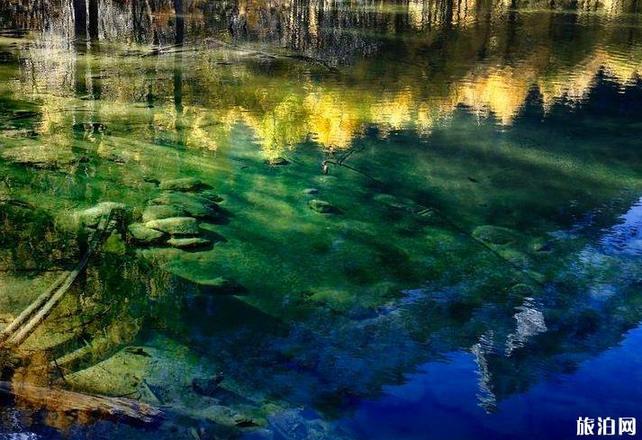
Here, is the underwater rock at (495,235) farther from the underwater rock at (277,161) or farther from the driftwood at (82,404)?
the driftwood at (82,404)

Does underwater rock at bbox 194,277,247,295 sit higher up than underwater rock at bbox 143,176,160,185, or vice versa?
underwater rock at bbox 143,176,160,185

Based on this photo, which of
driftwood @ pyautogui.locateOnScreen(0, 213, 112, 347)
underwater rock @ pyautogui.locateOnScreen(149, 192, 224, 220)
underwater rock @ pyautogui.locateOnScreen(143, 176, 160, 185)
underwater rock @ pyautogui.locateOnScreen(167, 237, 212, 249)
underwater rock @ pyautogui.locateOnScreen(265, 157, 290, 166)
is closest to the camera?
driftwood @ pyautogui.locateOnScreen(0, 213, 112, 347)

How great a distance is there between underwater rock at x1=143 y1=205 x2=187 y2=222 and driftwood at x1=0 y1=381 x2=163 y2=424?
1.83 metres

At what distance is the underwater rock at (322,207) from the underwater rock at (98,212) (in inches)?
55.1

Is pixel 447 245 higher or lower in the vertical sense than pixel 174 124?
lower

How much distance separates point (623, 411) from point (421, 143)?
3.93m

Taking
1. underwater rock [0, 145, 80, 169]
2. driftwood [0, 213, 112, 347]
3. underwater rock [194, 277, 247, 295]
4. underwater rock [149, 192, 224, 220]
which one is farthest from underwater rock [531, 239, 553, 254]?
underwater rock [0, 145, 80, 169]

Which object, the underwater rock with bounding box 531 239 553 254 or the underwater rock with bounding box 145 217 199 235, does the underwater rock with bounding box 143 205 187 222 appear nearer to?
the underwater rock with bounding box 145 217 199 235

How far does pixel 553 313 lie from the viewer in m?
→ 3.83

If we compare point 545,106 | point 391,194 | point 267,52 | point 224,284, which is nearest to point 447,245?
point 391,194

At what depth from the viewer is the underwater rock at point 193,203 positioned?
480cm

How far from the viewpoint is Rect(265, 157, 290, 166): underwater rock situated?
19.3 ft

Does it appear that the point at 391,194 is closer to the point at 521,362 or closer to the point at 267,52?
the point at 521,362

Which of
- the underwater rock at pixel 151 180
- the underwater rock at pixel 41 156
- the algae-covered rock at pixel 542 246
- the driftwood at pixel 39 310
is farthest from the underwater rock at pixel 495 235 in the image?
the underwater rock at pixel 41 156
